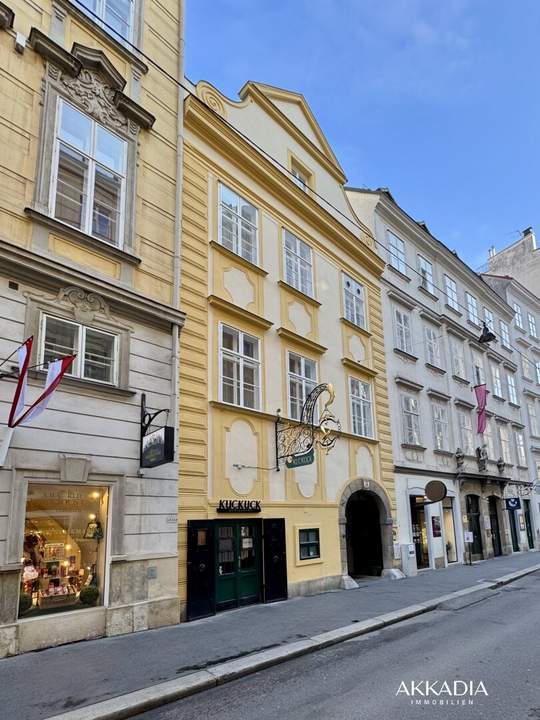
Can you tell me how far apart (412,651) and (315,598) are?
4.95m

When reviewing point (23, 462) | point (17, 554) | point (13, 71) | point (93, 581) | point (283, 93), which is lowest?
point (93, 581)

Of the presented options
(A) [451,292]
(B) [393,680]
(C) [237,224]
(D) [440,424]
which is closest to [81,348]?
(C) [237,224]

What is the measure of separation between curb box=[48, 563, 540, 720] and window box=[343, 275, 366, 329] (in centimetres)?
978

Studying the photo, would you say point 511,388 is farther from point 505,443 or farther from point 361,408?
point 361,408

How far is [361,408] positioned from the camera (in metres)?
17.0

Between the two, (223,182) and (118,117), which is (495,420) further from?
(118,117)

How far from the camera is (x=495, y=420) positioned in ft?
86.9

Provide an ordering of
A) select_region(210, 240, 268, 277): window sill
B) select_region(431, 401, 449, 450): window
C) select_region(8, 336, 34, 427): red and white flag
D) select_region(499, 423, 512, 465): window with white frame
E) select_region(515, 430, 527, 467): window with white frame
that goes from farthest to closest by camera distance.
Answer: select_region(515, 430, 527, 467): window with white frame → select_region(499, 423, 512, 465): window with white frame → select_region(431, 401, 449, 450): window → select_region(210, 240, 268, 277): window sill → select_region(8, 336, 34, 427): red and white flag

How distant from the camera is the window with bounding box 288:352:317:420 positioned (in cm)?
1402

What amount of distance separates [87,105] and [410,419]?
14640 mm

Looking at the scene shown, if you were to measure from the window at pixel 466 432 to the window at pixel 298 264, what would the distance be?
11.1 m

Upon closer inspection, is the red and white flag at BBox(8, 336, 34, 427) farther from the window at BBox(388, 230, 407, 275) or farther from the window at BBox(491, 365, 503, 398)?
the window at BBox(491, 365, 503, 398)

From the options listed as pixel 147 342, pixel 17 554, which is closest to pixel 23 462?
pixel 17 554

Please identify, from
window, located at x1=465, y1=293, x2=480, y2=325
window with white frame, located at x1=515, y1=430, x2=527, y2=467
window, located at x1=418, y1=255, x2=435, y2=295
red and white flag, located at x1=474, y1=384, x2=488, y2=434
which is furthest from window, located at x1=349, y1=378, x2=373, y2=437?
window with white frame, located at x1=515, y1=430, x2=527, y2=467
